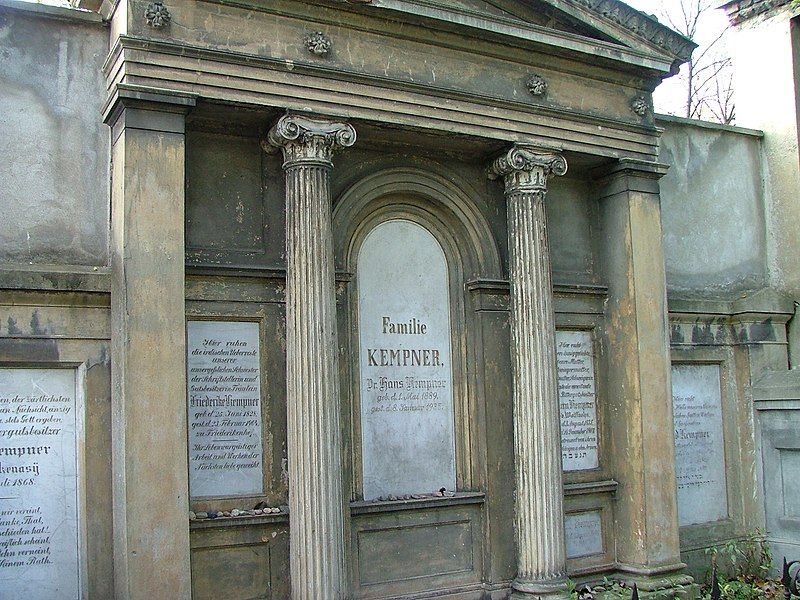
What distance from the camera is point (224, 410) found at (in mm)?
7328

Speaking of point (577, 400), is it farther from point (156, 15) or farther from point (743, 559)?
point (156, 15)

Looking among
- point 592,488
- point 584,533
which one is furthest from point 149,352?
point 584,533

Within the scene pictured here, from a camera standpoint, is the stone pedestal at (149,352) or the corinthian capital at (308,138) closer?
the stone pedestal at (149,352)

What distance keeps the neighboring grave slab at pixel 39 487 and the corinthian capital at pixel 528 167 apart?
14.8ft

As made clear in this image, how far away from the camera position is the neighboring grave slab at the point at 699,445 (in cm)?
1013

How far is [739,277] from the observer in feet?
35.9

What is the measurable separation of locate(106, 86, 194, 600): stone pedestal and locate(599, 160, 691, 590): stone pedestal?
15.4 ft

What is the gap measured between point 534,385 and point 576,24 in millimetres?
3728

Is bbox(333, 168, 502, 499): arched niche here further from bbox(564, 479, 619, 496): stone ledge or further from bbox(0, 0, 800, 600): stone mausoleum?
bbox(564, 479, 619, 496): stone ledge

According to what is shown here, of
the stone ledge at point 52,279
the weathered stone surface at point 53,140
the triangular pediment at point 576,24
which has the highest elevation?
the triangular pediment at point 576,24

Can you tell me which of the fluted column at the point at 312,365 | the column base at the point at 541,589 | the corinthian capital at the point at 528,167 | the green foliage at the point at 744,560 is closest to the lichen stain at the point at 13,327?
the fluted column at the point at 312,365

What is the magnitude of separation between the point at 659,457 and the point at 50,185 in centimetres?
640

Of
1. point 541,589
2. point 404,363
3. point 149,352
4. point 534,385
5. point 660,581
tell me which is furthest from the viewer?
point 660,581

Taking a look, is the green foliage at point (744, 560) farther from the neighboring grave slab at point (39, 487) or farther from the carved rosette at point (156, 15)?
the carved rosette at point (156, 15)
